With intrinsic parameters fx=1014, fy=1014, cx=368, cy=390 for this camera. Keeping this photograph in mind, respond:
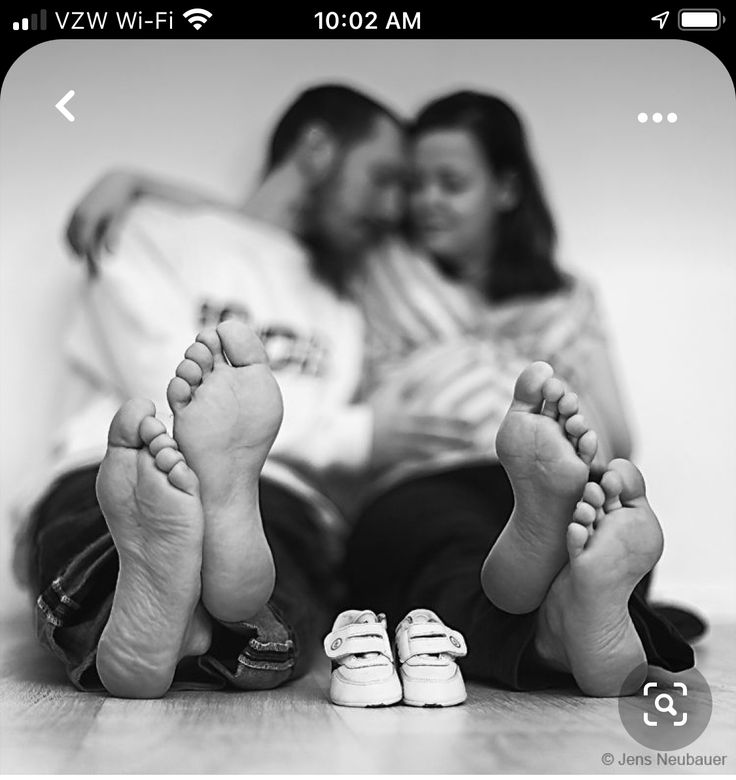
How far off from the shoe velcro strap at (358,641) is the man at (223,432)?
0.04 metres

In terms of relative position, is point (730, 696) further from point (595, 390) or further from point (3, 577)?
point (3, 577)

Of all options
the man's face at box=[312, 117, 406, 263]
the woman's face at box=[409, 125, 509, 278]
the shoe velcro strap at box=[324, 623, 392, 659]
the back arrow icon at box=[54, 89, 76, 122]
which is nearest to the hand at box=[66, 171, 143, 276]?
the back arrow icon at box=[54, 89, 76, 122]

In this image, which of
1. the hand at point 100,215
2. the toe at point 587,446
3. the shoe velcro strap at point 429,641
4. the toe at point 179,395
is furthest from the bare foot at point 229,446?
the hand at point 100,215

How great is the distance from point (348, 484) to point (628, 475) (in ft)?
1.73

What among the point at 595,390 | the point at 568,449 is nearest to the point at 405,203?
the point at 595,390

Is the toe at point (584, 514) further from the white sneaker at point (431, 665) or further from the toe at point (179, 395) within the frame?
the toe at point (179, 395)

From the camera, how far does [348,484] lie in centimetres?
116

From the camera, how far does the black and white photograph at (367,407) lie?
0.65 meters

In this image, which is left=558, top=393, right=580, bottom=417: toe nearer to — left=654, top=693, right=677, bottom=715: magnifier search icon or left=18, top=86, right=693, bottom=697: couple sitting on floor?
left=18, top=86, right=693, bottom=697: couple sitting on floor
